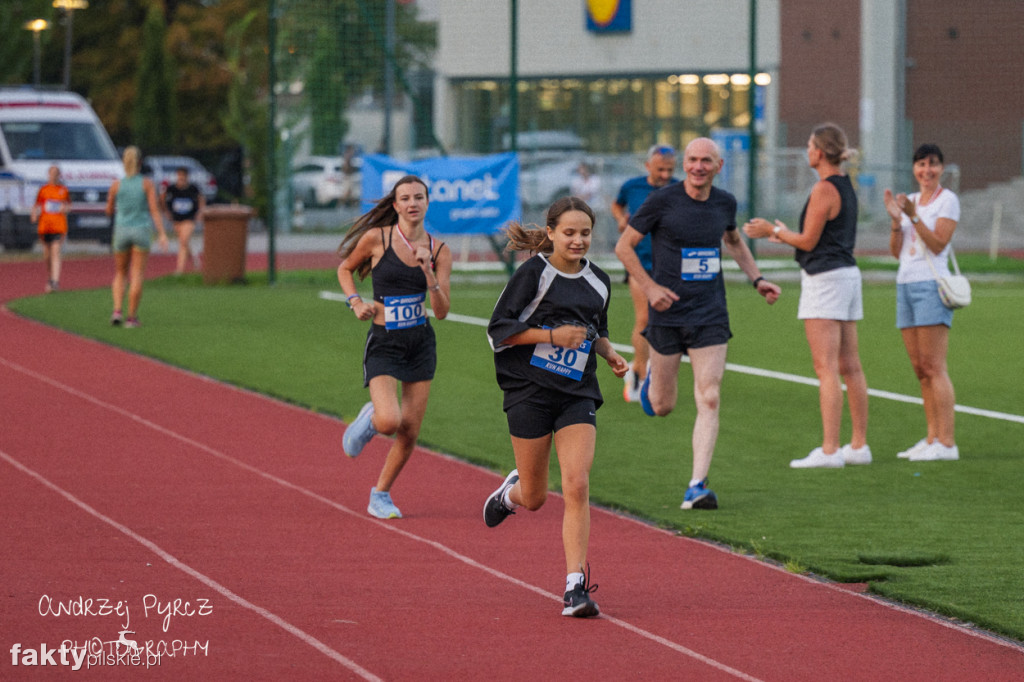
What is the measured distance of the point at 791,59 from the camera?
40594 mm

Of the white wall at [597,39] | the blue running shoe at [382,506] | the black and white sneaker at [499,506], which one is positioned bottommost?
the blue running shoe at [382,506]

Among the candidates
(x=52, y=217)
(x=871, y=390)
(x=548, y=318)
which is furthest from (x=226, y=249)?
(x=548, y=318)

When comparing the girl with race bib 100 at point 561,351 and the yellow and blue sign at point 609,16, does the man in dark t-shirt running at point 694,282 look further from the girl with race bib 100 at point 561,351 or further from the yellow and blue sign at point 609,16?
the yellow and blue sign at point 609,16

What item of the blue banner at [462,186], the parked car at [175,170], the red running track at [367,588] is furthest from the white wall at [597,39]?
the red running track at [367,588]

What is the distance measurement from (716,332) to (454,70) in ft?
66.6

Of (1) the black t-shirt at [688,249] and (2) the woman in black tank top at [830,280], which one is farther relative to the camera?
(2) the woman in black tank top at [830,280]

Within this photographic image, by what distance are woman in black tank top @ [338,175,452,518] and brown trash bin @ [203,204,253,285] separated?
663 inches

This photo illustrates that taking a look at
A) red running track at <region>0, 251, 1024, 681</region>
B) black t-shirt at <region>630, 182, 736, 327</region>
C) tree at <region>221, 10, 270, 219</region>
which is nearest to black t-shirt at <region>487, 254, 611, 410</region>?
red running track at <region>0, 251, 1024, 681</region>

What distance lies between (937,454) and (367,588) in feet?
16.5

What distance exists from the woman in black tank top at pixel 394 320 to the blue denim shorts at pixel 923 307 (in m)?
3.58

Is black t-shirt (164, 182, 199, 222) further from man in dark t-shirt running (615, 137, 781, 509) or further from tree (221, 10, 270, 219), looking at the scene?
man in dark t-shirt running (615, 137, 781, 509)

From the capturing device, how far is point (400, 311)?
27.9ft

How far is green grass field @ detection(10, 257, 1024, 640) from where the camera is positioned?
25.2ft

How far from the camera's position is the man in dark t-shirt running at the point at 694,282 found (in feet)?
29.0
